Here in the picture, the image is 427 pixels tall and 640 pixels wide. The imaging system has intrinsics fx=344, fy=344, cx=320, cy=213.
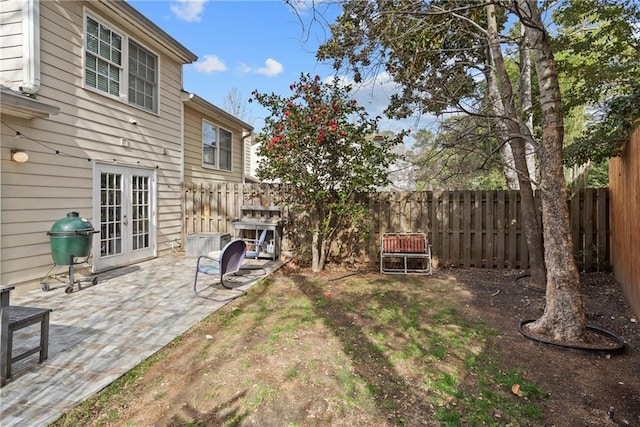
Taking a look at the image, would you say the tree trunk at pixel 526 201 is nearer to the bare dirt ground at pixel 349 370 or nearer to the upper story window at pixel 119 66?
the bare dirt ground at pixel 349 370

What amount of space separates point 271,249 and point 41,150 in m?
4.47

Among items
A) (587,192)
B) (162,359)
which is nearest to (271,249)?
(162,359)

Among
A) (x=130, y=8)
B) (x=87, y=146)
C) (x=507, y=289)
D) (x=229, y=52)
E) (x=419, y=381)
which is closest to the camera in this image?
(x=419, y=381)

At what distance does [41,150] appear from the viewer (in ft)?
17.6

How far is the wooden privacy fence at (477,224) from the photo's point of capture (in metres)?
6.52

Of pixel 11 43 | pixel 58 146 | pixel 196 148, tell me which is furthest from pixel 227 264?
pixel 196 148

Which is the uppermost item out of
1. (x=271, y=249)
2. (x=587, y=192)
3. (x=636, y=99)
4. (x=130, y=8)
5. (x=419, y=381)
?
(x=130, y=8)

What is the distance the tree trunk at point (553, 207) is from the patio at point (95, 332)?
4060mm

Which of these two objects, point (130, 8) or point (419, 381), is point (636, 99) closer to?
point (419, 381)

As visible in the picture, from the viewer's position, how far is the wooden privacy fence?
652 cm

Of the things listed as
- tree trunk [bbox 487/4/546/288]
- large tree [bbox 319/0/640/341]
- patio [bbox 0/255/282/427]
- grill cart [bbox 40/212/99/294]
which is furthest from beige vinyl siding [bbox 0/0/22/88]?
tree trunk [bbox 487/4/546/288]

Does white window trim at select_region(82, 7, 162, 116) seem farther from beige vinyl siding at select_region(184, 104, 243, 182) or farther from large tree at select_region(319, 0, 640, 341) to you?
large tree at select_region(319, 0, 640, 341)

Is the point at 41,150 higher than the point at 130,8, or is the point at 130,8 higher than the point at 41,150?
the point at 130,8

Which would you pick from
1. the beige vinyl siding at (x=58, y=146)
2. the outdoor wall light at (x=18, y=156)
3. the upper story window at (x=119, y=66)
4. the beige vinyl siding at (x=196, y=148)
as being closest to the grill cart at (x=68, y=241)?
the beige vinyl siding at (x=58, y=146)
